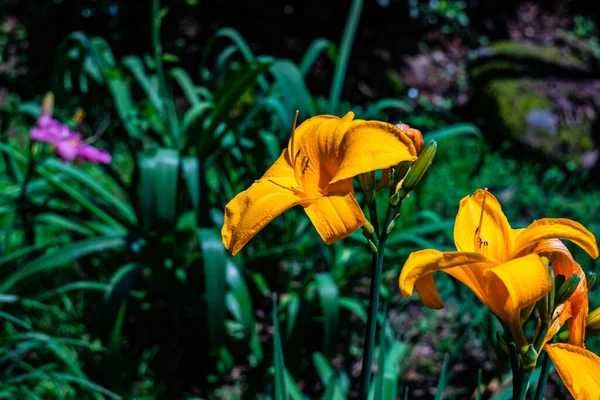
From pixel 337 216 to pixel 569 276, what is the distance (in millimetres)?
299

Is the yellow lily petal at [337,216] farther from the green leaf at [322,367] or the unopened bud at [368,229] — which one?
the green leaf at [322,367]

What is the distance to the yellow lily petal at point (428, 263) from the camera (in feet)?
2.14

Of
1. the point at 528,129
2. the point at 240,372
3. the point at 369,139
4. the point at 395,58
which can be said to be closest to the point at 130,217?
the point at 240,372

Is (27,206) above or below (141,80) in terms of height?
below

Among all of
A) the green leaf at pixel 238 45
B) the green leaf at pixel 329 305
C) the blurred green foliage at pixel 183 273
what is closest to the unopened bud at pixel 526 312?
the blurred green foliage at pixel 183 273

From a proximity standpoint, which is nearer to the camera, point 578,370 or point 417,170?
point 578,370

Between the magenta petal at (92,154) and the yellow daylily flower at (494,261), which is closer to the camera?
the yellow daylily flower at (494,261)

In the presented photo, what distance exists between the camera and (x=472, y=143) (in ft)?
12.6

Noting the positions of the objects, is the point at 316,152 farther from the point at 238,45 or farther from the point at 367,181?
the point at 238,45

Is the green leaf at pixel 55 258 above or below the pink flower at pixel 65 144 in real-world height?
below

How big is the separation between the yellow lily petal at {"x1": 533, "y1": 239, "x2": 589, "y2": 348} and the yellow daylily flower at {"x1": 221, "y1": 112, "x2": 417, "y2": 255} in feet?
0.66

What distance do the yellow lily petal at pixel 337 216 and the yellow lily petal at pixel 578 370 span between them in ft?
0.90

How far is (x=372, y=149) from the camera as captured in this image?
743 millimetres

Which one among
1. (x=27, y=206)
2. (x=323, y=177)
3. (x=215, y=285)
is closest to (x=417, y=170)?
(x=323, y=177)
